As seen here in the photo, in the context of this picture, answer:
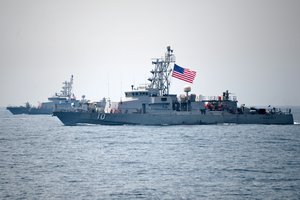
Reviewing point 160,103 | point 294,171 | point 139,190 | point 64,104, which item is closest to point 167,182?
point 139,190

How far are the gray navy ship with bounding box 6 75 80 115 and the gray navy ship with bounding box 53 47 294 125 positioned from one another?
72.2 meters

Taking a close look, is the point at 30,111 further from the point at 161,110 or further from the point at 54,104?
the point at 161,110

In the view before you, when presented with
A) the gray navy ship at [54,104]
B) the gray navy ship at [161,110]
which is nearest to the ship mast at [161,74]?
the gray navy ship at [161,110]

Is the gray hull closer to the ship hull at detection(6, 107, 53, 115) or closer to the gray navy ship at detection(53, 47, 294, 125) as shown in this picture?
the ship hull at detection(6, 107, 53, 115)

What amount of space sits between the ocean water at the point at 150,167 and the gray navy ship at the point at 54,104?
298 ft

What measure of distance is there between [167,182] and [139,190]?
2.75 metres

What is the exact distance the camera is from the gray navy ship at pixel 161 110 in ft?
239

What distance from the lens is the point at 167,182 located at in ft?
94.1

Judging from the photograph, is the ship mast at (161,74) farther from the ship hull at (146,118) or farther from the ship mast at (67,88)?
the ship mast at (67,88)

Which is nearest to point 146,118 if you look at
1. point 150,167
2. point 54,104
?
point 150,167

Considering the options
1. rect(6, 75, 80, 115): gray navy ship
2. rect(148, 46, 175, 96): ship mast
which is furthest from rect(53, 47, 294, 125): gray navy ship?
rect(6, 75, 80, 115): gray navy ship

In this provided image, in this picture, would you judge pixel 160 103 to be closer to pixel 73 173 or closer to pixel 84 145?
pixel 84 145

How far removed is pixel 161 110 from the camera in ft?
242

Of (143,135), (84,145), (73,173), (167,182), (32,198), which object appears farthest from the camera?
(143,135)
